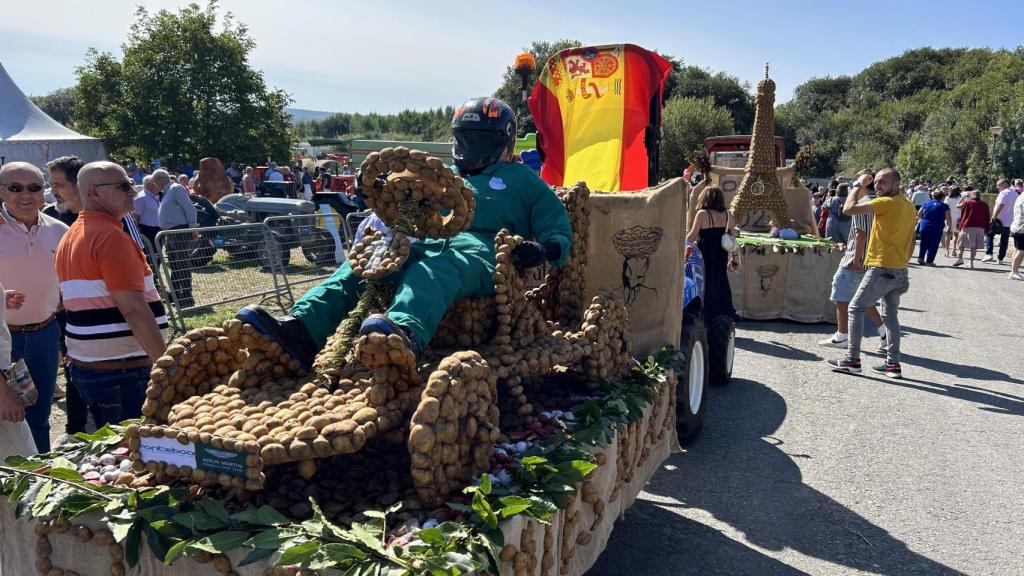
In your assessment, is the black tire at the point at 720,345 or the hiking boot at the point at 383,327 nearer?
the hiking boot at the point at 383,327

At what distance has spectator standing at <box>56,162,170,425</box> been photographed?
3.24 m

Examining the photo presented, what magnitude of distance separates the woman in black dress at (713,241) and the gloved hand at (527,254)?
4061 millimetres

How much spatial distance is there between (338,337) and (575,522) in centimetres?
116

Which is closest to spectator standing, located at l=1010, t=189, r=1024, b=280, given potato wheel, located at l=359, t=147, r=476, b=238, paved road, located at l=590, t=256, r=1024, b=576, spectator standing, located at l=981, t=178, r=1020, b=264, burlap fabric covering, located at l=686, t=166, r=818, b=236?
spectator standing, located at l=981, t=178, r=1020, b=264

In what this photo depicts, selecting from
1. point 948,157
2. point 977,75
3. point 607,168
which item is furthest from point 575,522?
point 977,75

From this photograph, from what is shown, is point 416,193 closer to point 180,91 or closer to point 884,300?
point 884,300

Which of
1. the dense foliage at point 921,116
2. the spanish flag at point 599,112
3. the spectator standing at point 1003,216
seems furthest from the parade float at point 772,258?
the dense foliage at point 921,116

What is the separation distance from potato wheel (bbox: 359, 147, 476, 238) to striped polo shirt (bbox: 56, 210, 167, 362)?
3.87 ft

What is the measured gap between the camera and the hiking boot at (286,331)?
8.89 feet

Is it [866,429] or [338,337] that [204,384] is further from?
[866,429]

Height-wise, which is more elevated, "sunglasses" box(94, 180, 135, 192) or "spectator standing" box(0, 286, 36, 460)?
"sunglasses" box(94, 180, 135, 192)

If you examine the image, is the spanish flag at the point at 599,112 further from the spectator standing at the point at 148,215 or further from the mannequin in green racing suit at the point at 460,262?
the spectator standing at the point at 148,215

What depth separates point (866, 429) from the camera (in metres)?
5.43

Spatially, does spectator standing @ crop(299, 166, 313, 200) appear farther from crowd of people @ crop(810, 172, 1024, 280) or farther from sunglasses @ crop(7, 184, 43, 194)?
sunglasses @ crop(7, 184, 43, 194)
